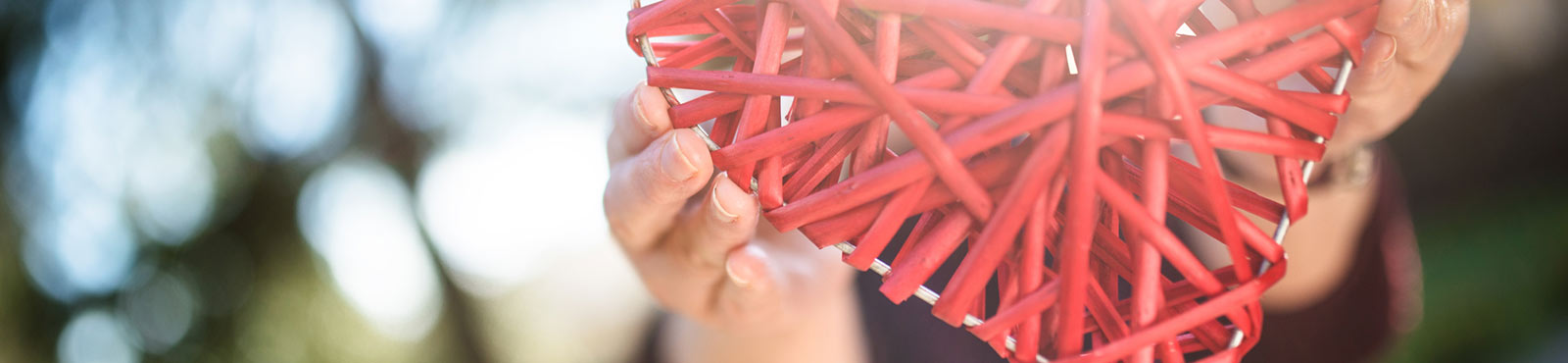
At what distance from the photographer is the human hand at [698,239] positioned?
0.94ft

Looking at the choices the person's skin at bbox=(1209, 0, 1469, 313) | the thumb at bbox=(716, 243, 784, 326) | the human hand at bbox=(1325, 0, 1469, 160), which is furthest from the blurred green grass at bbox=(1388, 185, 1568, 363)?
the thumb at bbox=(716, 243, 784, 326)

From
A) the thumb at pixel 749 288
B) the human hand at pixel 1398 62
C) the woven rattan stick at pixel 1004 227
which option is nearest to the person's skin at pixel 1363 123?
the human hand at pixel 1398 62

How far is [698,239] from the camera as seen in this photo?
→ 34cm

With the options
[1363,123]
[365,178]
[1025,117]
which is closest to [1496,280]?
[1363,123]

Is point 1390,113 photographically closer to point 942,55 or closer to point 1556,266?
point 942,55

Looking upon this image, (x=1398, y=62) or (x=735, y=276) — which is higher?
(x=1398, y=62)

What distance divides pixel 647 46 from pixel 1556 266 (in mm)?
1039

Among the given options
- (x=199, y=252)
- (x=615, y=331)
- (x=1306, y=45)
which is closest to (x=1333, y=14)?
(x=1306, y=45)

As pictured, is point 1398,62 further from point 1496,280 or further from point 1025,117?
point 1496,280

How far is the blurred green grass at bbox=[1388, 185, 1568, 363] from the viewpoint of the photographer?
849 mm

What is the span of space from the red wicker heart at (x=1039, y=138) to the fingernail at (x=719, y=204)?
1.4 inches

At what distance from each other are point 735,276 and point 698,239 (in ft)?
0.09

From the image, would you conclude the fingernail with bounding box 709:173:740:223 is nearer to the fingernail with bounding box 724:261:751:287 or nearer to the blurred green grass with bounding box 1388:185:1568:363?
the fingernail with bounding box 724:261:751:287

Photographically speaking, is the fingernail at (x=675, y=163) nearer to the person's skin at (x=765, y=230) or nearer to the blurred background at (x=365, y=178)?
the person's skin at (x=765, y=230)
